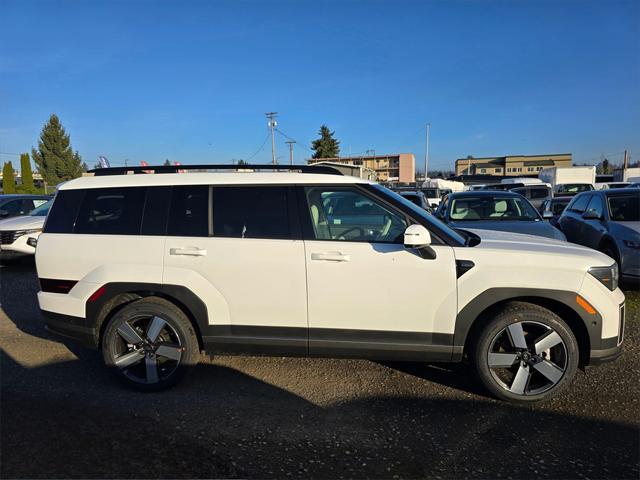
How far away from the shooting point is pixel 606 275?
3193 mm

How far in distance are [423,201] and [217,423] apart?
10271mm

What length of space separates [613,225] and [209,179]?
6408mm

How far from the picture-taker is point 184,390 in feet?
11.6

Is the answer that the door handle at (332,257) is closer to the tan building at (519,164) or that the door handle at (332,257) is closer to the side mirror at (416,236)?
the side mirror at (416,236)

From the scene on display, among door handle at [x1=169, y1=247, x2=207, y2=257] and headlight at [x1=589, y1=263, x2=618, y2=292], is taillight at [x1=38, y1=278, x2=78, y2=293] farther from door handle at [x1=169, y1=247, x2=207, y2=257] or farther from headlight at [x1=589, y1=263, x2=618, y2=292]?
headlight at [x1=589, y1=263, x2=618, y2=292]

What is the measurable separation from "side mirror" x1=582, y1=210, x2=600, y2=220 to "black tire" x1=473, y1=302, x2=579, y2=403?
16.2ft

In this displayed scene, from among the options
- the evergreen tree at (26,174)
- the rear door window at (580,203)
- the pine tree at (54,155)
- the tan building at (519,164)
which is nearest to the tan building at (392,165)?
the tan building at (519,164)

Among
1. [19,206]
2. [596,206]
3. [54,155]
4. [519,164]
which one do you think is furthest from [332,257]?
[519,164]

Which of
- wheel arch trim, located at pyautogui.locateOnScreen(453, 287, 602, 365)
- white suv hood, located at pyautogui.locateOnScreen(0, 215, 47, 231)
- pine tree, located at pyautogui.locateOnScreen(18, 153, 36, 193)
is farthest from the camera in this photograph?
pine tree, located at pyautogui.locateOnScreen(18, 153, 36, 193)

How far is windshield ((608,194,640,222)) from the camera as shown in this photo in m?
6.72

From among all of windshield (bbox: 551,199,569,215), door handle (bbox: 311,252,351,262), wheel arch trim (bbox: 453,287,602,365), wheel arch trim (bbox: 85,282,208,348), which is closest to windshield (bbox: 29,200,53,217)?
wheel arch trim (bbox: 85,282,208,348)

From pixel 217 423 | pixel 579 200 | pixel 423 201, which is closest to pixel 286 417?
pixel 217 423

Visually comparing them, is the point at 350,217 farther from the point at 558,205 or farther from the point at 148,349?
the point at 558,205

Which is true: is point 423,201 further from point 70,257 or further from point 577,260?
point 70,257
